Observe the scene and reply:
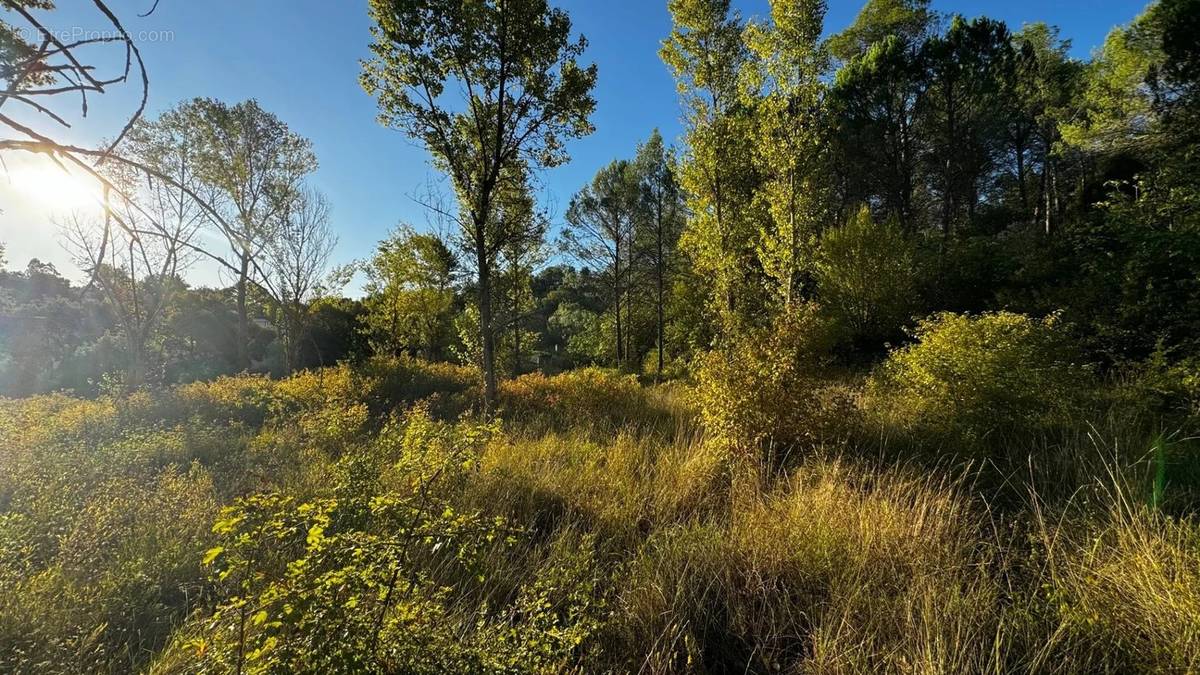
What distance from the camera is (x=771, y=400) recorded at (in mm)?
4500

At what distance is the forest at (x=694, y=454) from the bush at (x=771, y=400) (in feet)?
0.10

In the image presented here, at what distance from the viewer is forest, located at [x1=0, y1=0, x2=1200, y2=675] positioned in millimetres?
2004

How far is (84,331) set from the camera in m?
20.9

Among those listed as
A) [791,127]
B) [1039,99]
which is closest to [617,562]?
[791,127]

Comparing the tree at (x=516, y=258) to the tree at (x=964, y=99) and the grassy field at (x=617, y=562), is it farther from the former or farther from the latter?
the tree at (x=964, y=99)

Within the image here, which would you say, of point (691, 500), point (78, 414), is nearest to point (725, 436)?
point (691, 500)

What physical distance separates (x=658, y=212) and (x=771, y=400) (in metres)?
17.1

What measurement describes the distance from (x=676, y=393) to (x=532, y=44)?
6869 mm

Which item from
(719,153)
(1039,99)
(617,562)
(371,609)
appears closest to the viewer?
(371,609)

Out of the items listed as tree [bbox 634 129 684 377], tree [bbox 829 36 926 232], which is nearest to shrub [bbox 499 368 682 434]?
tree [bbox 634 129 684 377]

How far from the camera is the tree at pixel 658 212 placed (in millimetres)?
19625

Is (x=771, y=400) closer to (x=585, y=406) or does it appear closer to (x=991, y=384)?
(x=991, y=384)

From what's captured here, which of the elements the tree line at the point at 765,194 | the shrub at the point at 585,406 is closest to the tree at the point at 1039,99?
the tree line at the point at 765,194

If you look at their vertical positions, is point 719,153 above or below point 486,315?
above
